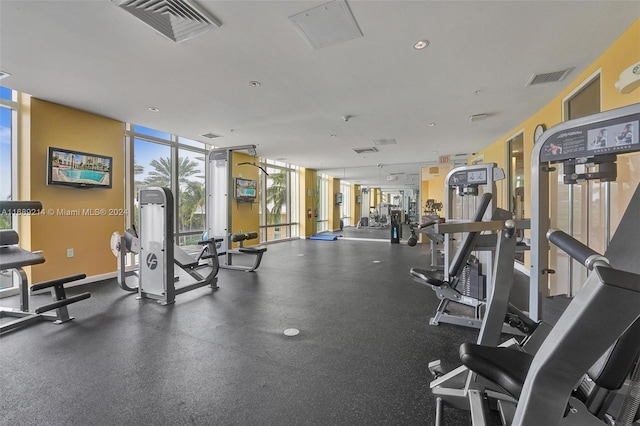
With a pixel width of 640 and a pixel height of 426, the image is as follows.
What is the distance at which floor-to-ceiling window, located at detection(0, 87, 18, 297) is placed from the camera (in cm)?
402

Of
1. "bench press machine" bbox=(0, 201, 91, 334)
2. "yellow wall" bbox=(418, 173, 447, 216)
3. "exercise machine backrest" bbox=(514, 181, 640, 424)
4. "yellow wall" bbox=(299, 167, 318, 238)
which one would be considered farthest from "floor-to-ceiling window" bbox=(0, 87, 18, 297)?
"yellow wall" bbox=(418, 173, 447, 216)

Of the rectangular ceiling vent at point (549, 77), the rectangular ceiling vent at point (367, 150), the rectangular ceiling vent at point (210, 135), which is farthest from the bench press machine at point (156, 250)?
the rectangular ceiling vent at point (367, 150)

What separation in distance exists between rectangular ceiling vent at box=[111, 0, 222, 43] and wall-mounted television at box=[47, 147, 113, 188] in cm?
318

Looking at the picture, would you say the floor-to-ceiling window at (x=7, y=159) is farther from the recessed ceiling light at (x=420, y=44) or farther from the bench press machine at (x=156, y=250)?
the recessed ceiling light at (x=420, y=44)

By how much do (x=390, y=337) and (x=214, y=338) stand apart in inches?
67.4

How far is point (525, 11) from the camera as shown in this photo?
2.28 metres

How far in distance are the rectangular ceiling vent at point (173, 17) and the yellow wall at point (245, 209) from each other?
17.3 feet

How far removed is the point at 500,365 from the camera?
3.51 ft

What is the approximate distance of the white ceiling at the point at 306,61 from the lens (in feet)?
7.62

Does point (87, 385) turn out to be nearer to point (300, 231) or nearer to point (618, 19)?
point (618, 19)

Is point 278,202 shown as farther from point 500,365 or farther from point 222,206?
point 500,365

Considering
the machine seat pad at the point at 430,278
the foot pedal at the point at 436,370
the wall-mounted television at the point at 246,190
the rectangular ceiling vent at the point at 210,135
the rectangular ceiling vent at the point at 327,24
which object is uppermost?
the rectangular ceiling vent at the point at 210,135

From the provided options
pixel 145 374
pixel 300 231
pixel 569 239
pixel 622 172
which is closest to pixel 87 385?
pixel 145 374

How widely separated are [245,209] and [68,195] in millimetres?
4165
